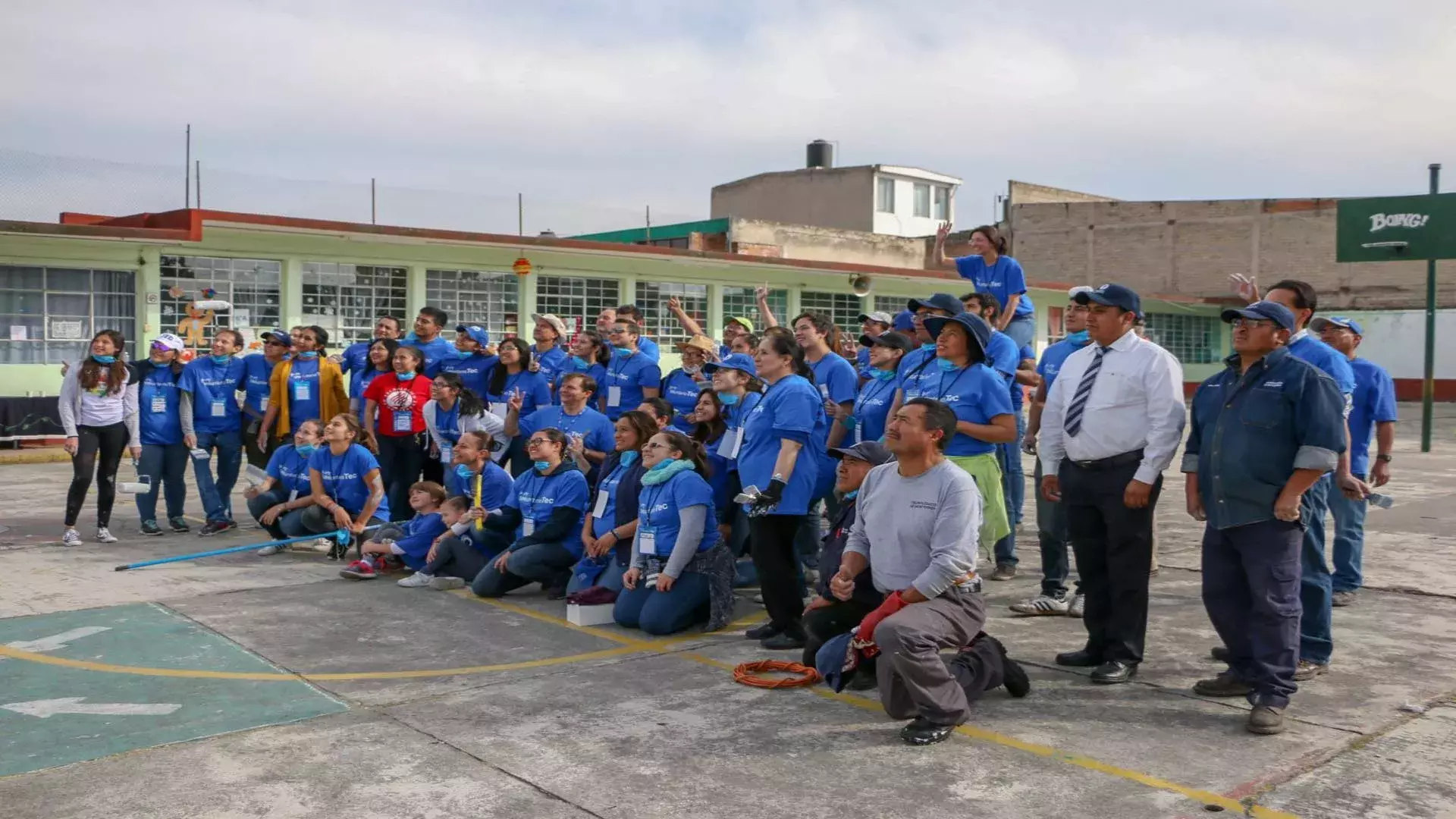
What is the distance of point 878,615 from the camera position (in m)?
5.20

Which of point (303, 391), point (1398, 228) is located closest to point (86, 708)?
point (303, 391)

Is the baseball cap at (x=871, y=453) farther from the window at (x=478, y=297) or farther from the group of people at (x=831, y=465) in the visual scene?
the window at (x=478, y=297)

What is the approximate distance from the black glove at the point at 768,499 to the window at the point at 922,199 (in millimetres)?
40988

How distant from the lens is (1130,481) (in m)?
5.55

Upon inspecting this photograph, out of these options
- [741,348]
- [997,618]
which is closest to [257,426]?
[741,348]

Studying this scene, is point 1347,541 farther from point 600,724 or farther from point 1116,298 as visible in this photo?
point 600,724

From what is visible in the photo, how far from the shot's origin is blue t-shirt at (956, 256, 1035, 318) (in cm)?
914

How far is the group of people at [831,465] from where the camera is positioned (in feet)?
16.8

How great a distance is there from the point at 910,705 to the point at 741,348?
14.9 feet

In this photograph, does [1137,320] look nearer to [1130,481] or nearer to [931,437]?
[1130,481]

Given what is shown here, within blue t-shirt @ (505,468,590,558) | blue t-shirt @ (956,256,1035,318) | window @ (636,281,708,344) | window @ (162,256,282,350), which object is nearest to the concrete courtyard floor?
blue t-shirt @ (505,468,590,558)

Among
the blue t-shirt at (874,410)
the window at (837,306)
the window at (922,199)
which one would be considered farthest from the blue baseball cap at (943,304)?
the window at (922,199)

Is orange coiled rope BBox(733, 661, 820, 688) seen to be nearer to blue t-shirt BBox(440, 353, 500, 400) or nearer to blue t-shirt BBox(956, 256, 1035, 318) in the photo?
blue t-shirt BBox(956, 256, 1035, 318)

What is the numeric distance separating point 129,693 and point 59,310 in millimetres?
14453
